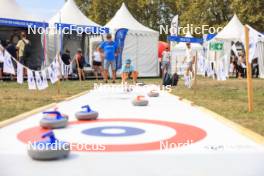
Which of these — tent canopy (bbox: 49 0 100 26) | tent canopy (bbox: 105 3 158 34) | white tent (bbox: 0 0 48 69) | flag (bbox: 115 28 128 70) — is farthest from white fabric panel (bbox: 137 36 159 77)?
white tent (bbox: 0 0 48 69)

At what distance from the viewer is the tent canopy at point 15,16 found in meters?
20.3

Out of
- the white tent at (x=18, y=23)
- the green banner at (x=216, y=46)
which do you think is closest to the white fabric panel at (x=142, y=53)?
the green banner at (x=216, y=46)

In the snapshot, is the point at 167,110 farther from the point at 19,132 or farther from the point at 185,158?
the point at 185,158

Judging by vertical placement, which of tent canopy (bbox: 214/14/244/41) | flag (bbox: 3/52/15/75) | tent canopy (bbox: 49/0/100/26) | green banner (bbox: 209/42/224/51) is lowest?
flag (bbox: 3/52/15/75)

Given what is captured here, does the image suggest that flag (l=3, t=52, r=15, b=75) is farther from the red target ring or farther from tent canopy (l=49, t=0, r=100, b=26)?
tent canopy (l=49, t=0, r=100, b=26)

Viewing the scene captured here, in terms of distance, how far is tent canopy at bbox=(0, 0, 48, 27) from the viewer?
66.5ft

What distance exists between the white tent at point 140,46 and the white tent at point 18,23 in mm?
4358

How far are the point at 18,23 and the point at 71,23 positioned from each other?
356cm

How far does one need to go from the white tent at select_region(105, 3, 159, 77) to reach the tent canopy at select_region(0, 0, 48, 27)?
15.4 ft

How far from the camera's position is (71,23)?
23.3m

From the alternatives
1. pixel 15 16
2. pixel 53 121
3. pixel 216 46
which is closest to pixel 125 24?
pixel 216 46

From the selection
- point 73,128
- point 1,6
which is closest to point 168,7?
point 1,6

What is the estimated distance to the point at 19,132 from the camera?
5766 millimetres

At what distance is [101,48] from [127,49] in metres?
6.06
